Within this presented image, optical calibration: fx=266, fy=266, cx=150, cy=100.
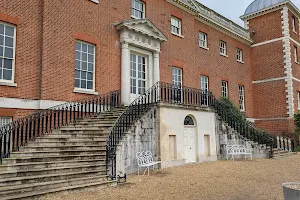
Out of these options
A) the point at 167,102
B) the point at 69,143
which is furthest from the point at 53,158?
the point at 167,102

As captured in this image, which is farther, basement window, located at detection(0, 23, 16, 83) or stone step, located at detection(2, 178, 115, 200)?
basement window, located at detection(0, 23, 16, 83)

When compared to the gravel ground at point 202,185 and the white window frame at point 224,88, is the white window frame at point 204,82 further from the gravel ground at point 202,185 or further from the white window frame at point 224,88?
the gravel ground at point 202,185

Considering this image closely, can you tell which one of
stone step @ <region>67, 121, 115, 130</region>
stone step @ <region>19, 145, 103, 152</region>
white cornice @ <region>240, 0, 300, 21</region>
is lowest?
stone step @ <region>19, 145, 103, 152</region>

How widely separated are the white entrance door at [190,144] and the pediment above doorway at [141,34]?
5.08m

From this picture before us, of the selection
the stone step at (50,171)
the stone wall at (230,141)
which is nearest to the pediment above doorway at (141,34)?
the stone wall at (230,141)

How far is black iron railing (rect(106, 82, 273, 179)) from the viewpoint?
8.62 meters

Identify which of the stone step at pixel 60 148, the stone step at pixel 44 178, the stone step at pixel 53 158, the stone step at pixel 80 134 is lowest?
the stone step at pixel 44 178

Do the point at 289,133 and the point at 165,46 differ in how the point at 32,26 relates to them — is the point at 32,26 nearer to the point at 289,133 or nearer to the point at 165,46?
the point at 165,46

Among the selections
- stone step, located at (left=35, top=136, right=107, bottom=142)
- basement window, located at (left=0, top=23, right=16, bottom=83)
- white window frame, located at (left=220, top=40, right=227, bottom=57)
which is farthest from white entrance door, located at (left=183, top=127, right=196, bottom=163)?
white window frame, located at (left=220, top=40, right=227, bottom=57)

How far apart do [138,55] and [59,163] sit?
8.15 metres

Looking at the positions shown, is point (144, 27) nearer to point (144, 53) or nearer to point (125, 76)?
point (144, 53)

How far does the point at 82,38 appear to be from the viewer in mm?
11617

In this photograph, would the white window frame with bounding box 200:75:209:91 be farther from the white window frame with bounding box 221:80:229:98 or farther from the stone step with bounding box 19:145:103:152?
the stone step with bounding box 19:145:103:152

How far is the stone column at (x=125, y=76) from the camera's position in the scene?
12938mm
